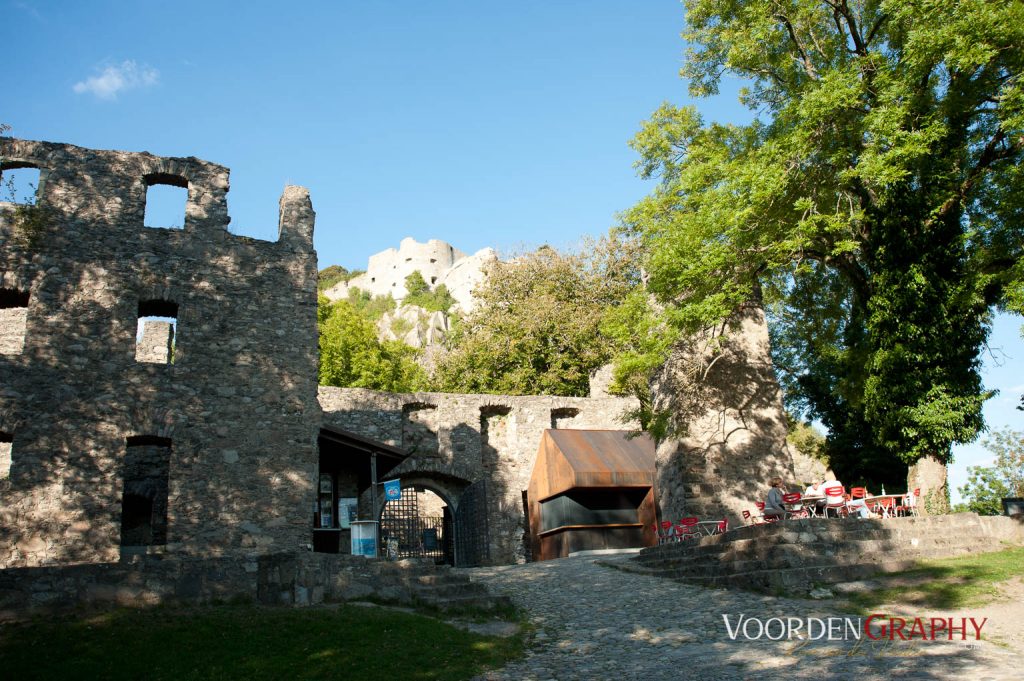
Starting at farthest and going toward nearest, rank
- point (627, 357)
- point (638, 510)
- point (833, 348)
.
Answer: point (638, 510), point (833, 348), point (627, 357)

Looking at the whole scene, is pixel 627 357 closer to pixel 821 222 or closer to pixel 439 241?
pixel 821 222

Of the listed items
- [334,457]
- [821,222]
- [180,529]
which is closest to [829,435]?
[821,222]

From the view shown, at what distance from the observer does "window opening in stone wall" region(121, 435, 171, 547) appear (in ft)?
47.7

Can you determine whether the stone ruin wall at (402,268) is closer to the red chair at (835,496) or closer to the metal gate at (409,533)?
the metal gate at (409,533)

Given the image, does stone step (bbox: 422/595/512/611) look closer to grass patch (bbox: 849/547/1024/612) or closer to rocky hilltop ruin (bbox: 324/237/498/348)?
grass patch (bbox: 849/547/1024/612)

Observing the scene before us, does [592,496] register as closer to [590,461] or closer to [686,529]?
[590,461]

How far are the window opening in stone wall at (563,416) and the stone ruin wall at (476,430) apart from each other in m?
0.03

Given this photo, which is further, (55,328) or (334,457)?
(334,457)

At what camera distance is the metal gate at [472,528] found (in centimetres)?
2220

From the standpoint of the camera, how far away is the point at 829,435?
893 inches

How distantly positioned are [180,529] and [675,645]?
8.22 m

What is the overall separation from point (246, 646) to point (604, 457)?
41.4 feet

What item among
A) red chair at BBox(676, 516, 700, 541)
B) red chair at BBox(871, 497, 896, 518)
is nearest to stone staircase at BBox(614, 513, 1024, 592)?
red chair at BBox(676, 516, 700, 541)

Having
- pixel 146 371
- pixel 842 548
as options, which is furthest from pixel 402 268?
pixel 842 548
